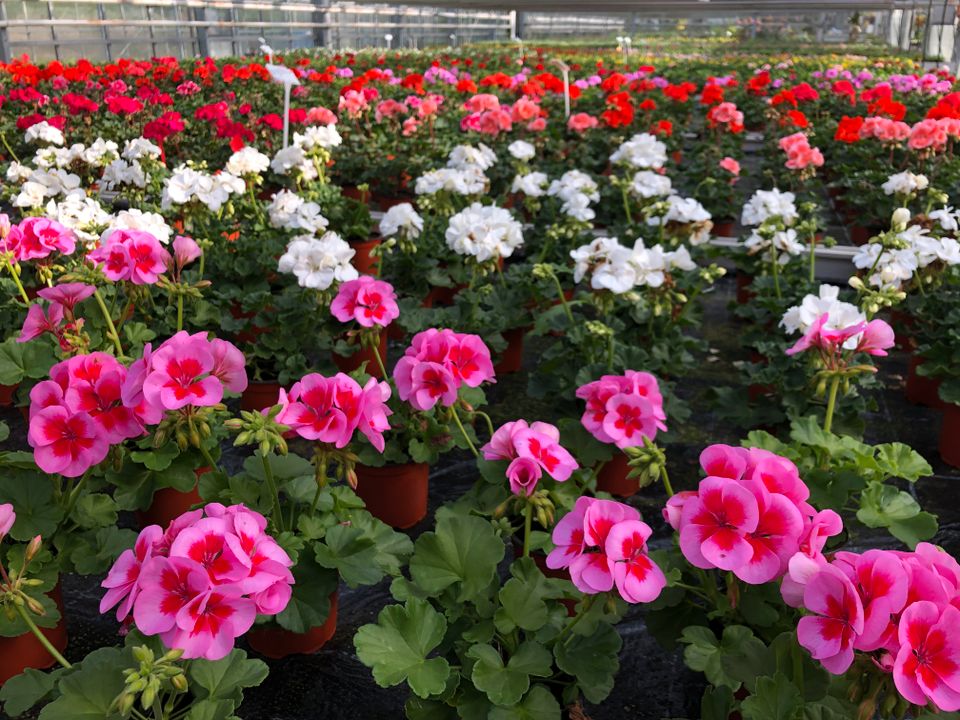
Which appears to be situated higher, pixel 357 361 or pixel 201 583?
pixel 201 583

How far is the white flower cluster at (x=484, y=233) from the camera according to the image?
2.69 meters

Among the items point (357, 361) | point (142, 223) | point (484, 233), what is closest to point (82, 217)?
point (142, 223)

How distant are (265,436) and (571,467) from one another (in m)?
0.54

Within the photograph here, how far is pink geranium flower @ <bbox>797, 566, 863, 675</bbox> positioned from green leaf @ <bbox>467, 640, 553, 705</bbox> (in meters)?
0.45

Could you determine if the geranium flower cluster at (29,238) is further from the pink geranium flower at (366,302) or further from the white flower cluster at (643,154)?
the white flower cluster at (643,154)

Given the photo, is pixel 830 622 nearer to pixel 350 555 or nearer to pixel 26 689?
pixel 350 555

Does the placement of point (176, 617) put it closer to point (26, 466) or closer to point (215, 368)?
point (215, 368)

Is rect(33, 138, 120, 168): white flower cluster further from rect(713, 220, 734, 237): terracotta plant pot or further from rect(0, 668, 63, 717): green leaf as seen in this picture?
rect(713, 220, 734, 237): terracotta plant pot

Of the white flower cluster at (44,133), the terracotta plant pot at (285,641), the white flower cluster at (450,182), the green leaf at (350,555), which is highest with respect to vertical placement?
the white flower cluster at (44,133)

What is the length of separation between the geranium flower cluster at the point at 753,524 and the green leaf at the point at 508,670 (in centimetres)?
34

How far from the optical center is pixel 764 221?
3035mm

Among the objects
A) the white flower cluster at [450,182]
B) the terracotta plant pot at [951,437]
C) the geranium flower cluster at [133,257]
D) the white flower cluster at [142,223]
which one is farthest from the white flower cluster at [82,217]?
the terracotta plant pot at [951,437]

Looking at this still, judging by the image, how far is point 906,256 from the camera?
252 cm

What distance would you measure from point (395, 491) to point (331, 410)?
2.77ft
